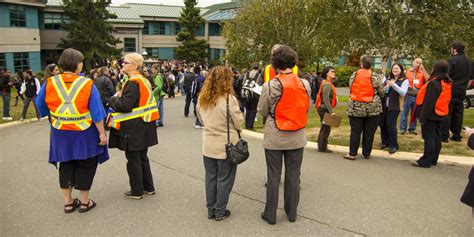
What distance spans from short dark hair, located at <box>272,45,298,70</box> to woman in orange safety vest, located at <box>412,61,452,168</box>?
10.1 ft

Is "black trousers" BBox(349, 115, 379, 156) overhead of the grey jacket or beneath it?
beneath

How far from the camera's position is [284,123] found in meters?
4.18

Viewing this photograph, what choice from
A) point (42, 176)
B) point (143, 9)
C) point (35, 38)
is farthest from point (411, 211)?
point (143, 9)

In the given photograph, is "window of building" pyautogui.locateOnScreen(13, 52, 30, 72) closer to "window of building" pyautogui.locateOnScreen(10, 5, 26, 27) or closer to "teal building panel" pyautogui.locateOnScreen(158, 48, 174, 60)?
"window of building" pyautogui.locateOnScreen(10, 5, 26, 27)

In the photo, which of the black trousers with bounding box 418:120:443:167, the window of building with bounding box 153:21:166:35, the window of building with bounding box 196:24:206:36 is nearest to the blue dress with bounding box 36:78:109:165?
the black trousers with bounding box 418:120:443:167

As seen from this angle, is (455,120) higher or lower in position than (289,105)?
lower

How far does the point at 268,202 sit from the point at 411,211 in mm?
1778

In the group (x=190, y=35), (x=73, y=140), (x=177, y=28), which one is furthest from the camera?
Answer: (x=177, y=28)

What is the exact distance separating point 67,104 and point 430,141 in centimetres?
536

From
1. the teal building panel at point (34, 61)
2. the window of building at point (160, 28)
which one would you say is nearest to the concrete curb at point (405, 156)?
the teal building panel at point (34, 61)

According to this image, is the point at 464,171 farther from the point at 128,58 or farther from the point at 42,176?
the point at 42,176

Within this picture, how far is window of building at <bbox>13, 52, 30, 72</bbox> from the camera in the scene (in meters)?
29.5

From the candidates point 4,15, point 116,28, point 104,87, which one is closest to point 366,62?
point 104,87

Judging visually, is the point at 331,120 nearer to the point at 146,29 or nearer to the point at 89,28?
the point at 89,28
